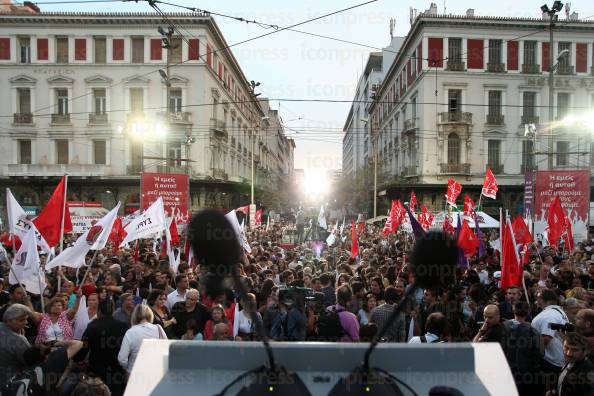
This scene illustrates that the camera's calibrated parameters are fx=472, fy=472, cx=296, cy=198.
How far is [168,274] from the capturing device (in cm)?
838

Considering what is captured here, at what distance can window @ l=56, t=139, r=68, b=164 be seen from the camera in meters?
37.8

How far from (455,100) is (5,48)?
35.7m

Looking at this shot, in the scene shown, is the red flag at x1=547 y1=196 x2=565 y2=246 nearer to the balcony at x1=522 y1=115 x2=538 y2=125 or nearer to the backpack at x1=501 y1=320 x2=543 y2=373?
the backpack at x1=501 y1=320 x2=543 y2=373

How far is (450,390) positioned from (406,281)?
6.54m

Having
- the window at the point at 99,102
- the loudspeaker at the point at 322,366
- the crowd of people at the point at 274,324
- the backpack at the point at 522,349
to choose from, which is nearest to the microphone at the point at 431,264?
the loudspeaker at the point at 322,366

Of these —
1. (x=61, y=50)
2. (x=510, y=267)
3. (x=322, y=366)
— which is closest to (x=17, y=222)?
(x=322, y=366)

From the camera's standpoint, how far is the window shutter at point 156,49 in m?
36.6

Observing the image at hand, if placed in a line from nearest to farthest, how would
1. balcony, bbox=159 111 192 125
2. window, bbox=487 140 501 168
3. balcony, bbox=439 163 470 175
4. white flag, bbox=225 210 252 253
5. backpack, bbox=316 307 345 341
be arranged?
white flag, bbox=225 210 252 253 → backpack, bbox=316 307 345 341 → balcony, bbox=159 111 192 125 → balcony, bbox=439 163 470 175 → window, bbox=487 140 501 168

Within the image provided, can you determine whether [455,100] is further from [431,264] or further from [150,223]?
[431,264]

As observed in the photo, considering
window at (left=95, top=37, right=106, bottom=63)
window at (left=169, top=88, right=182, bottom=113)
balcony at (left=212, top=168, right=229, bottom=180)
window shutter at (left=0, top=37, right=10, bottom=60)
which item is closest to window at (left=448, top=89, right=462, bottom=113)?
balcony at (left=212, top=168, right=229, bottom=180)

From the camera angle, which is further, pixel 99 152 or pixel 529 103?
pixel 529 103

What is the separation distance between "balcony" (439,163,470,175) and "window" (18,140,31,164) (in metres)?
32.9

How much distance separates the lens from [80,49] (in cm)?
3688

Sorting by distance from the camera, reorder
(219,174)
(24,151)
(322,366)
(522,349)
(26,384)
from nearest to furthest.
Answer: (322,366) < (26,384) < (522,349) < (24,151) < (219,174)
